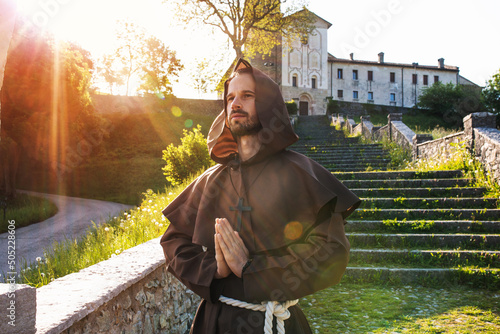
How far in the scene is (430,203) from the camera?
7672 millimetres

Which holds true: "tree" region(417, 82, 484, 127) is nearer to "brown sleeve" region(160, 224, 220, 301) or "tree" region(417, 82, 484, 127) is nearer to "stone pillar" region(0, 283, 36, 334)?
"brown sleeve" region(160, 224, 220, 301)

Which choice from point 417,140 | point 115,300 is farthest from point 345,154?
point 115,300

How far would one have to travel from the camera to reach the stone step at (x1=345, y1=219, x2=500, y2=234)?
21.7 feet

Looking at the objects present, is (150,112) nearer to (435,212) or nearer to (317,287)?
(435,212)

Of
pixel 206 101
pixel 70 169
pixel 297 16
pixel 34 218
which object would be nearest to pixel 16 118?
pixel 34 218

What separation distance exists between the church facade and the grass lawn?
110 feet

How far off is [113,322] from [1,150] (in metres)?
13.1

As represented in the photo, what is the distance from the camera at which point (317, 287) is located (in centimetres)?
153

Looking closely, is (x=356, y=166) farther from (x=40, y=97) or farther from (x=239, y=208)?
(x=40, y=97)

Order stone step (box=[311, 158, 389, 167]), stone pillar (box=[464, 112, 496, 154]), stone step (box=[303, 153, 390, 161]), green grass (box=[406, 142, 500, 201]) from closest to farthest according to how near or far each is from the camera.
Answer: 1. green grass (box=[406, 142, 500, 201])
2. stone pillar (box=[464, 112, 496, 154])
3. stone step (box=[311, 158, 389, 167])
4. stone step (box=[303, 153, 390, 161])

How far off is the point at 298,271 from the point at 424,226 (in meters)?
6.19

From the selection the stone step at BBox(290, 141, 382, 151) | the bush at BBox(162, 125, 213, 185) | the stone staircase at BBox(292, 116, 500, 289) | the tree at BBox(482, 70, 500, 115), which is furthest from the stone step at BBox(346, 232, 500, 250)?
the tree at BBox(482, 70, 500, 115)

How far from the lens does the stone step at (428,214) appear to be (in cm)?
695

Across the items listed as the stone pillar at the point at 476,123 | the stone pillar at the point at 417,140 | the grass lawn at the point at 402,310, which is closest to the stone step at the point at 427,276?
the grass lawn at the point at 402,310
